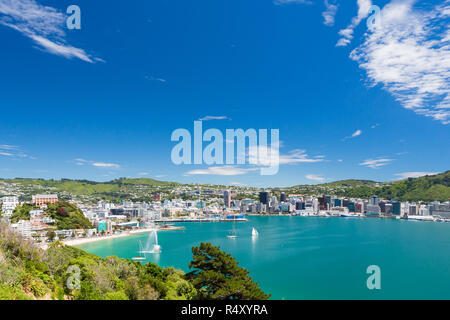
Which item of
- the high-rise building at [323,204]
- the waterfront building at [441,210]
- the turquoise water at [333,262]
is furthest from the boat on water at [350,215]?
the turquoise water at [333,262]

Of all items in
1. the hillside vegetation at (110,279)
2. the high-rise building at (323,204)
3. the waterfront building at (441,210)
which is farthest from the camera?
the high-rise building at (323,204)

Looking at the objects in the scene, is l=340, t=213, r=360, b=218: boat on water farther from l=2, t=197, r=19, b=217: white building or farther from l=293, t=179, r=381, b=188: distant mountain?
l=2, t=197, r=19, b=217: white building

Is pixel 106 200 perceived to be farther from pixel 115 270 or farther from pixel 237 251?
pixel 115 270

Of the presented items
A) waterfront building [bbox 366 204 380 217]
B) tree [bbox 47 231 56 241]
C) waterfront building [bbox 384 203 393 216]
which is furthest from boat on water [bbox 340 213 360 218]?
tree [bbox 47 231 56 241]

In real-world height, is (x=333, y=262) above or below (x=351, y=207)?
below

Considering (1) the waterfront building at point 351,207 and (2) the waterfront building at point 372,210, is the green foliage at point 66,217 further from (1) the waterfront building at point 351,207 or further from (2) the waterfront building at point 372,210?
(1) the waterfront building at point 351,207

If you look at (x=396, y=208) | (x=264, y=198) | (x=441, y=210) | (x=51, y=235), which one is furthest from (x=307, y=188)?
(x=51, y=235)

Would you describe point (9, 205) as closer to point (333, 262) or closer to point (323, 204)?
point (333, 262)

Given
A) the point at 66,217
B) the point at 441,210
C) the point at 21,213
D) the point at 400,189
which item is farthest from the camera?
the point at 400,189
